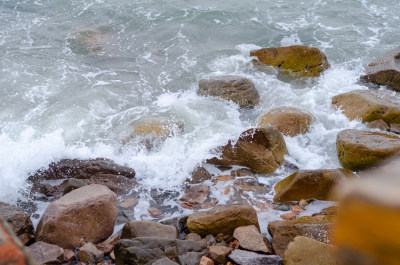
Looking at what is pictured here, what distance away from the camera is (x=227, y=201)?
5.38 metres

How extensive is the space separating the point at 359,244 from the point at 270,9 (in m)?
15.4

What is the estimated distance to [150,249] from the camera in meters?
3.72

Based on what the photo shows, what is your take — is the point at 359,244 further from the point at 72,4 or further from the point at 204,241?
the point at 72,4

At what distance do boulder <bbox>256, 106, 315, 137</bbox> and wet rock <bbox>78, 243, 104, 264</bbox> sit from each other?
14.1ft

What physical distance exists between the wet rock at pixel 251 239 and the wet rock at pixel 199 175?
1741 mm

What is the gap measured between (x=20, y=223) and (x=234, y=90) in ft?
18.2

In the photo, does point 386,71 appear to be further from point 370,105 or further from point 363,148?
point 363,148

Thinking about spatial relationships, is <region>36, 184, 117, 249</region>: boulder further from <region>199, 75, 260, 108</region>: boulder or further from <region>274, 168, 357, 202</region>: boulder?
<region>199, 75, 260, 108</region>: boulder

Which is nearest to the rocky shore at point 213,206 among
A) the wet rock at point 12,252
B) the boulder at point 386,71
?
the wet rock at point 12,252

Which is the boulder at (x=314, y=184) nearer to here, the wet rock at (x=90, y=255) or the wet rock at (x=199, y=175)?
the wet rock at (x=199, y=175)

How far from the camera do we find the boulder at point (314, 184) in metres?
5.11

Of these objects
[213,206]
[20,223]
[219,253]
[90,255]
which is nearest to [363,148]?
[213,206]

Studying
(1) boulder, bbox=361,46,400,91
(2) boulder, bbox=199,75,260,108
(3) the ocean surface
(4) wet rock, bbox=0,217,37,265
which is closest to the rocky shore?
(4) wet rock, bbox=0,217,37,265

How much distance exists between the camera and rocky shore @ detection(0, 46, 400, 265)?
374 cm
